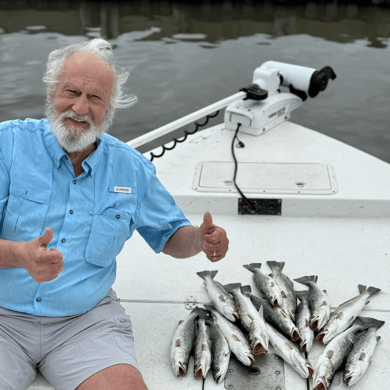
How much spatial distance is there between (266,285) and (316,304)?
1.01 ft

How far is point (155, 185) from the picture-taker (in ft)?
8.96

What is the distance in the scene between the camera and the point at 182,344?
8.72 ft

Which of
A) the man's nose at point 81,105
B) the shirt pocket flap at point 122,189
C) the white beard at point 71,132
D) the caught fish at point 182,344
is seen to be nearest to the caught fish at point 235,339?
the caught fish at point 182,344

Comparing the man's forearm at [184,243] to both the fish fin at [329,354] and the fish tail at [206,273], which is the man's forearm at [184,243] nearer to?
the fish tail at [206,273]

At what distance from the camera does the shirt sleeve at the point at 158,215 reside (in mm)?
2713

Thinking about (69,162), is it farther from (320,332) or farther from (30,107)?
(30,107)

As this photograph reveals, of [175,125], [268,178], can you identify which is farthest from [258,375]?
[175,125]

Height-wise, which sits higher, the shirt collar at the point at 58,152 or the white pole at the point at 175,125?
the shirt collar at the point at 58,152

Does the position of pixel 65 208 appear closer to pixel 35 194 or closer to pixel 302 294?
pixel 35 194

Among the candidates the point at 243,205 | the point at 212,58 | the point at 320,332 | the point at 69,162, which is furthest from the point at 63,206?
the point at 212,58

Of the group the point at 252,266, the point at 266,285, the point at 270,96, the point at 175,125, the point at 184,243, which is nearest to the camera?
the point at 184,243

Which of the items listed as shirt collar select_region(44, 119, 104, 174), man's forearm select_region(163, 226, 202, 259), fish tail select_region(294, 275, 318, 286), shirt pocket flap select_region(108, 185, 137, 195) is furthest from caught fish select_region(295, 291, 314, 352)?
shirt collar select_region(44, 119, 104, 174)

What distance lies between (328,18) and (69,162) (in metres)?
16.3

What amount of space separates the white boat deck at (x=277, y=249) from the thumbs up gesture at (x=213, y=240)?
62 cm
